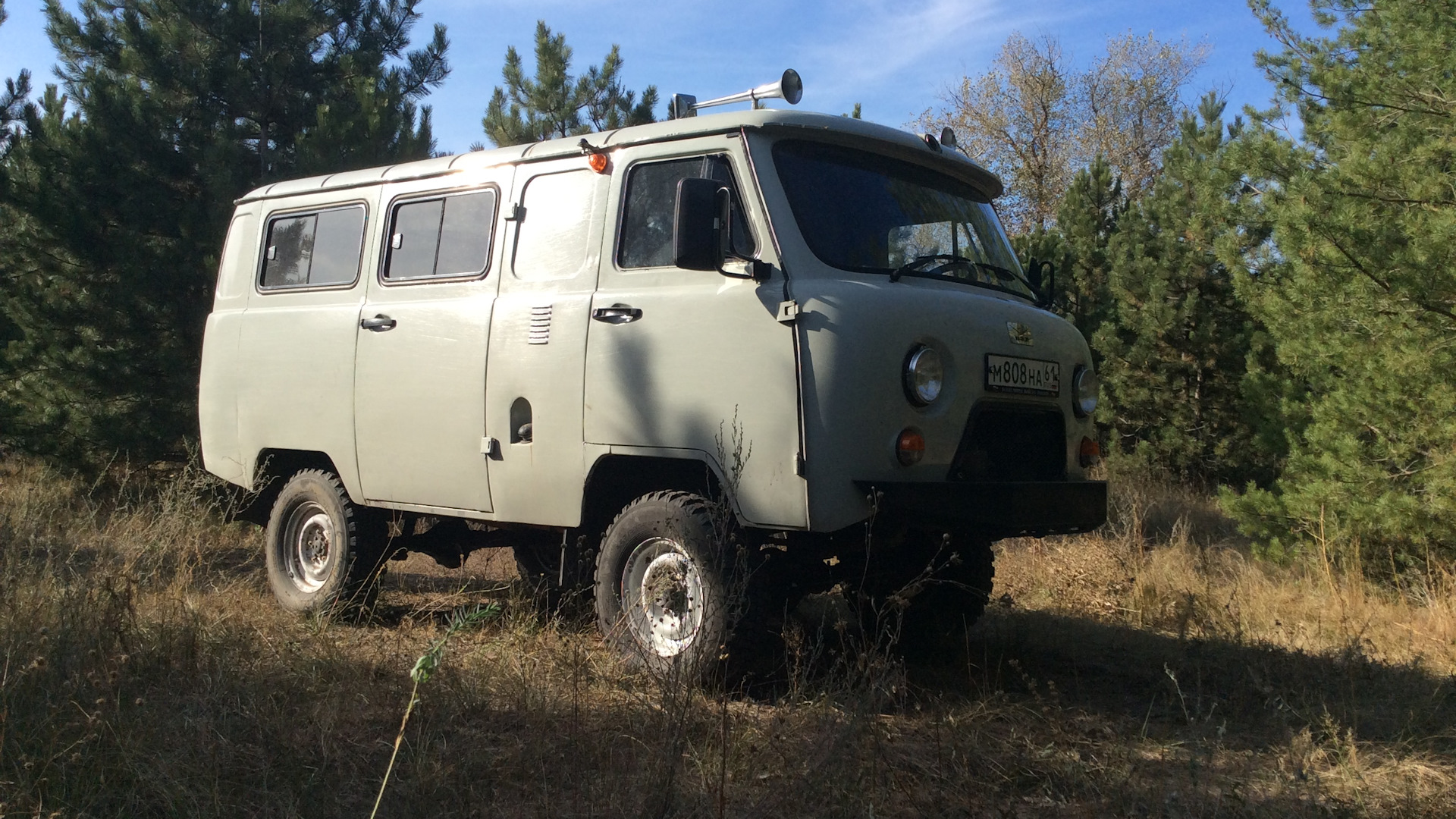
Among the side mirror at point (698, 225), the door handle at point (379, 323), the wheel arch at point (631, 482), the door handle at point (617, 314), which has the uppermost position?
the side mirror at point (698, 225)

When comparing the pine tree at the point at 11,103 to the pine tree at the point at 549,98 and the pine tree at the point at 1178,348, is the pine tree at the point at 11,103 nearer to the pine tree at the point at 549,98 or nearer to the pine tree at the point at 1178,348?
the pine tree at the point at 549,98

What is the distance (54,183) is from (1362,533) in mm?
11471

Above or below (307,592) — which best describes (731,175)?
above

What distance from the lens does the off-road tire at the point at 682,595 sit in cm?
454

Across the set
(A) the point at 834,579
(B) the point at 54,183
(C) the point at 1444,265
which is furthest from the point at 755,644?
(B) the point at 54,183

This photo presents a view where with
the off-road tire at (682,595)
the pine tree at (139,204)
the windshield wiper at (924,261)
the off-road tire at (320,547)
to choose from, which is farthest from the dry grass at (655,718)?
the pine tree at (139,204)

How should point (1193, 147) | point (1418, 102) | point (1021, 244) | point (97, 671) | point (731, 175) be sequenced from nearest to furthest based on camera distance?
point (97, 671), point (731, 175), point (1418, 102), point (1193, 147), point (1021, 244)

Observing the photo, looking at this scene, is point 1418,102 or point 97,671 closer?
point 97,671

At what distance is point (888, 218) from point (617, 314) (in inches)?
50.7

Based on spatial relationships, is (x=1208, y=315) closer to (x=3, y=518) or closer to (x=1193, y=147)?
(x=1193, y=147)

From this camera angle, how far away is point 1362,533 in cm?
791

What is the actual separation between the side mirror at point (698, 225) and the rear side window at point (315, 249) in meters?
2.71

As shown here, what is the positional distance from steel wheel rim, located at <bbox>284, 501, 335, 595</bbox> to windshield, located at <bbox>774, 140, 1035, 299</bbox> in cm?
362

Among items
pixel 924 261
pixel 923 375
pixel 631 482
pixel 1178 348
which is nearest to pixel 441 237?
pixel 631 482
